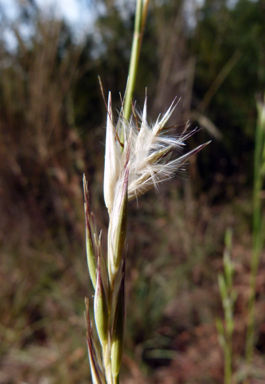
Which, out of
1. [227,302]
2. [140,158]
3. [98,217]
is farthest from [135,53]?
[98,217]

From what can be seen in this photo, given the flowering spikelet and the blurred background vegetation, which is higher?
the blurred background vegetation

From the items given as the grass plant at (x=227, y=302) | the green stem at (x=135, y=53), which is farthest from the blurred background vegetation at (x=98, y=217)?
the green stem at (x=135, y=53)

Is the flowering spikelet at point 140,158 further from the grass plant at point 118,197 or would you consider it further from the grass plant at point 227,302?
the grass plant at point 227,302

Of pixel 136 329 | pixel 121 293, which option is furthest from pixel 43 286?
pixel 121 293

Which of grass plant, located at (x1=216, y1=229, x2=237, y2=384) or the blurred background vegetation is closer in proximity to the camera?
grass plant, located at (x1=216, y1=229, x2=237, y2=384)

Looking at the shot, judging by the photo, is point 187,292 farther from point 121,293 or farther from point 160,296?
point 121,293

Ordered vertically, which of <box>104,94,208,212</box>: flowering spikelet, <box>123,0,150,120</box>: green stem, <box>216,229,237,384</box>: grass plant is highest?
<box>123,0,150,120</box>: green stem

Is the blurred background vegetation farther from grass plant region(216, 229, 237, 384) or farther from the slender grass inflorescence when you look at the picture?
the slender grass inflorescence

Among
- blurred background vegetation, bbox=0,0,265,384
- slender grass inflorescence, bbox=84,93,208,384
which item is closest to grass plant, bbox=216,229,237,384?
slender grass inflorescence, bbox=84,93,208,384
